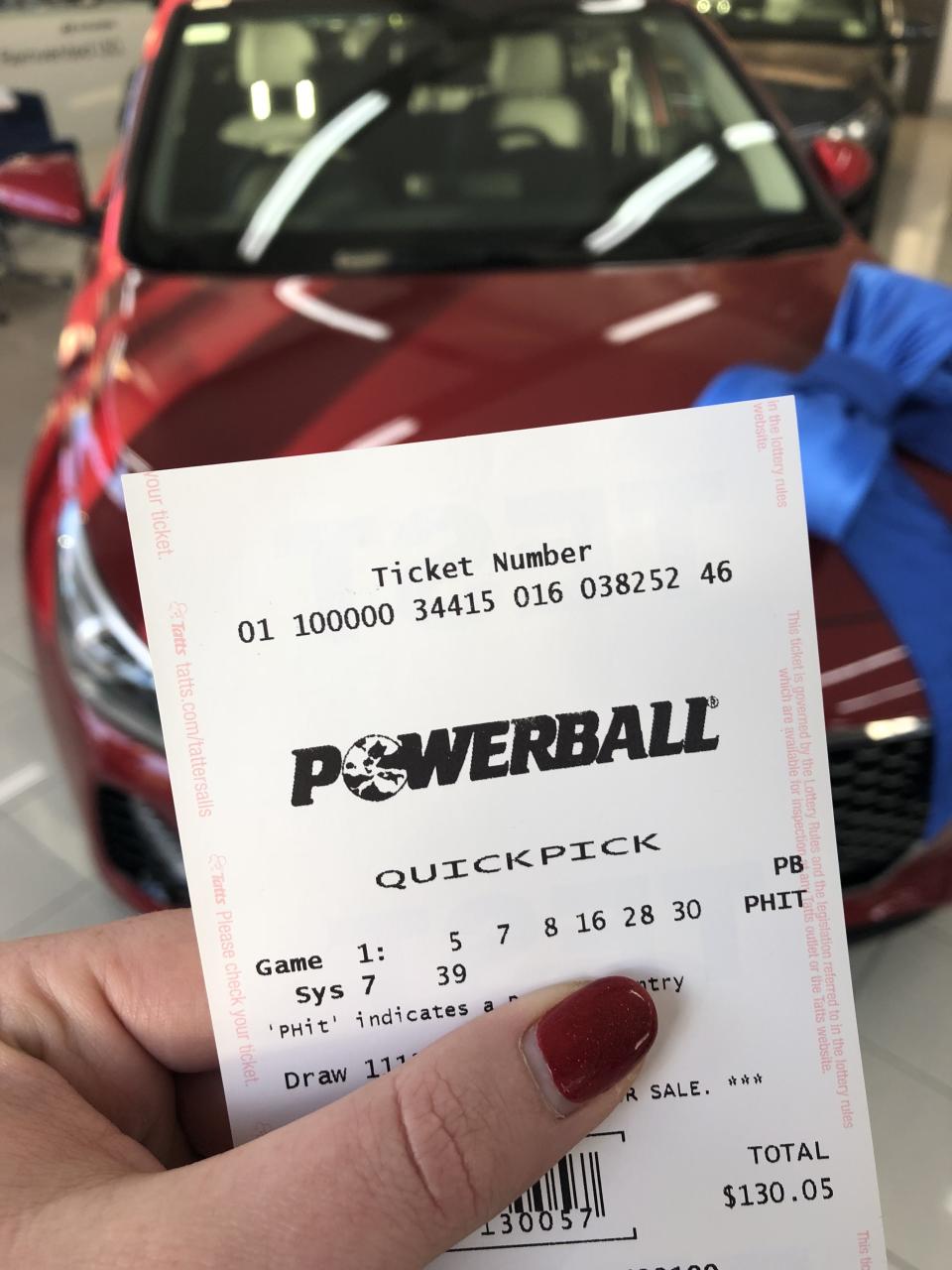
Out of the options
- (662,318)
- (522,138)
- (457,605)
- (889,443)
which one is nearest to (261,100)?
(522,138)

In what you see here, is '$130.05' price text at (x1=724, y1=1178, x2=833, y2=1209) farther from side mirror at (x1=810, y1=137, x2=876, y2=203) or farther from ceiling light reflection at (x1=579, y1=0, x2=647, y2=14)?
ceiling light reflection at (x1=579, y1=0, x2=647, y2=14)

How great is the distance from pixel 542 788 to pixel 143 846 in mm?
770

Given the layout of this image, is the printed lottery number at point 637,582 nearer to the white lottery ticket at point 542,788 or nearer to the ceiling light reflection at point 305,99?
the white lottery ticket at point 542,788

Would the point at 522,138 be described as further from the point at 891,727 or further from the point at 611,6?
the point at 891,727

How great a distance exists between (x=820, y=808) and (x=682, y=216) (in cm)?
120

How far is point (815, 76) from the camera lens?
287cm

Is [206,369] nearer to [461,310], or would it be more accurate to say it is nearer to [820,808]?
[461,310]

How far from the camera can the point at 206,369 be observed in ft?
3.92

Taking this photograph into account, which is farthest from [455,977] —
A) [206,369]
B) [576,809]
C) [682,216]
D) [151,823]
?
[682,216]

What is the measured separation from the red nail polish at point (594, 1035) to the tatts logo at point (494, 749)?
11cm

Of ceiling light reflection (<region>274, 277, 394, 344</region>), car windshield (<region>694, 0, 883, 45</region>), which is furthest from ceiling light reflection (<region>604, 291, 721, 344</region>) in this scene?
car windshield (<region>694, 0, 883, 45</region>)

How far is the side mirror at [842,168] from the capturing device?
1701mm

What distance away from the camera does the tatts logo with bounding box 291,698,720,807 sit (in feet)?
1.52

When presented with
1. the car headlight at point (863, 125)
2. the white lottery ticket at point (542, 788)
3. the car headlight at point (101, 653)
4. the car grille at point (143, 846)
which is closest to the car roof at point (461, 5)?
the car headlight at point (101, 653)
